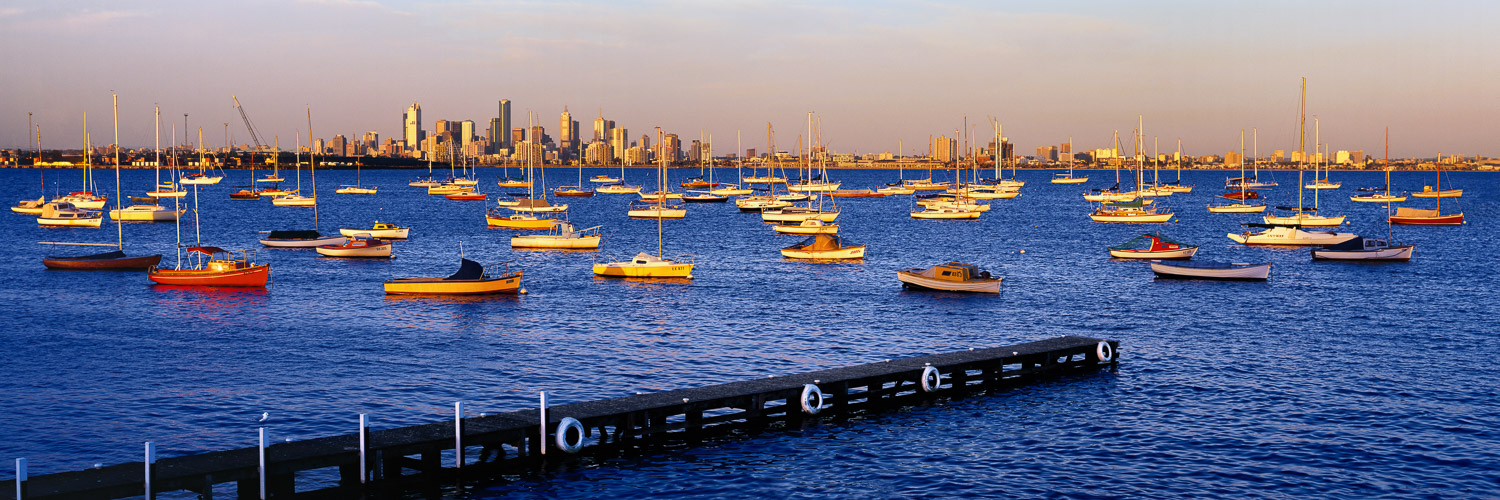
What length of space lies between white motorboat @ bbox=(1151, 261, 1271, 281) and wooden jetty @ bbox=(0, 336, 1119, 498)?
3835cm

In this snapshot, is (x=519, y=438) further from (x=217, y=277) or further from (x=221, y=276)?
(x=217, y=277)

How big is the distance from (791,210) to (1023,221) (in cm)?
3597

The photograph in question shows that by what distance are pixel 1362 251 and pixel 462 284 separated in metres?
67.1

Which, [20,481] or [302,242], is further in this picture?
[302,242]

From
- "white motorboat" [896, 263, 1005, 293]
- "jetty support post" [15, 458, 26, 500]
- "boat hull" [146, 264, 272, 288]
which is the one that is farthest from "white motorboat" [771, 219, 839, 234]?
"jetty support post" [15, 458, 26, 500]

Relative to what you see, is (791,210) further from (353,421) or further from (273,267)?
(353,421)

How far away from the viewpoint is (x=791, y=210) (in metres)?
148

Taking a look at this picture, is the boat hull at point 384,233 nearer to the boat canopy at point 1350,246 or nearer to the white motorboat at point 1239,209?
the boat canopy at point 1350,246

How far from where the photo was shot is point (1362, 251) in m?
93.0

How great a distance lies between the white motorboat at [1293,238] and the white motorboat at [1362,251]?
22.5ft

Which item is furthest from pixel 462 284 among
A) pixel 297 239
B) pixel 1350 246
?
pixel 1350 246

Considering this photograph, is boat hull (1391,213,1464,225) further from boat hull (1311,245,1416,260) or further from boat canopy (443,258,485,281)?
boat canopy (443,258,485,281)

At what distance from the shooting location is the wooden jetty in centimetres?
2805

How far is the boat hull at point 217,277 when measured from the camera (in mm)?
74000
